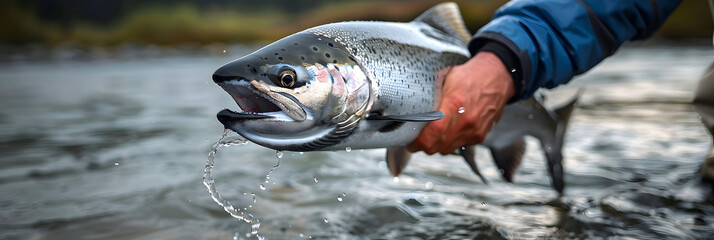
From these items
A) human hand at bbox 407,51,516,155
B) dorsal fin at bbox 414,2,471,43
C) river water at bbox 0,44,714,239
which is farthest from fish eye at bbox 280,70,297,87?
river water at bbox 0,44,714,239

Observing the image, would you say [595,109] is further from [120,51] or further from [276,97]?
[120,51]

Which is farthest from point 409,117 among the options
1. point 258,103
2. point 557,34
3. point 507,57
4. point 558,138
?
point 558,138

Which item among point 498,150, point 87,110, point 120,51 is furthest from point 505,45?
point 120,51

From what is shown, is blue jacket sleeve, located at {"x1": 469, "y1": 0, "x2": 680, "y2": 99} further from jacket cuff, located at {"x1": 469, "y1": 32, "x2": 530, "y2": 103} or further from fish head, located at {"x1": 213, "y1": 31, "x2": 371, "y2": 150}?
fish head, located at {"x1": 213, "y1": 31, "x2": 371, "y2": 150}

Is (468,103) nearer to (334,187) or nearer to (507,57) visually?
(507,57)

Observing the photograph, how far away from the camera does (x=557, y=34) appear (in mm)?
2377

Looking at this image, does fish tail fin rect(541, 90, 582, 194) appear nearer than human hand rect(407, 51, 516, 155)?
No

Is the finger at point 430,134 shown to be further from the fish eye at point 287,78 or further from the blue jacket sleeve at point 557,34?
the fish eye at point 287,78

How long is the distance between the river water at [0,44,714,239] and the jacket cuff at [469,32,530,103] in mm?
680

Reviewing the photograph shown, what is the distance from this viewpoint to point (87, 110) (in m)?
7.08

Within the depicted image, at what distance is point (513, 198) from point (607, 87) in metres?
6.71

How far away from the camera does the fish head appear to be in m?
1.53

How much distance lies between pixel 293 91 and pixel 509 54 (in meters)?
1.03

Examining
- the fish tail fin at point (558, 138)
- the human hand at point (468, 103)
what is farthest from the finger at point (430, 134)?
the fish tail fin at point (558, 138)
